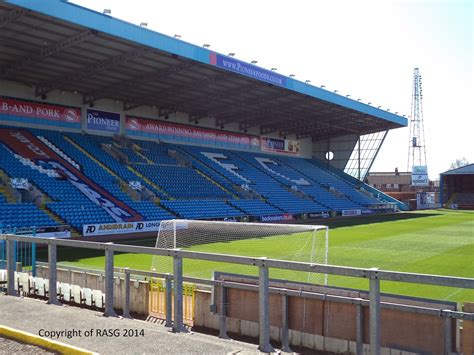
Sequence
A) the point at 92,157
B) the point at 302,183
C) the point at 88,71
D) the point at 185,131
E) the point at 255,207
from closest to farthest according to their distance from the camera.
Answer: the point at 88,71 → the point at 92,157 → the point at 255,207 → the point at 185,131 → the point at 302,183

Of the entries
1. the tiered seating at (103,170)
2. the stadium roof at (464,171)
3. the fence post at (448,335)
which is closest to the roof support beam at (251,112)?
the tiered seating at (103,170)

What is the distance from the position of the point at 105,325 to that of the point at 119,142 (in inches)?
1214

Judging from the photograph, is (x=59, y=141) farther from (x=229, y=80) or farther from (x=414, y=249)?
(x=414, y=249)

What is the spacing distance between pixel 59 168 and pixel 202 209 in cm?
965

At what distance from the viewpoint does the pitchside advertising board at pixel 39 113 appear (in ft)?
97.3

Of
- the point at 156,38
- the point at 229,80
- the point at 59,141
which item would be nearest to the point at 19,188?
the point at 59,141

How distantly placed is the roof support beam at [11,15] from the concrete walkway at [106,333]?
50.6ft

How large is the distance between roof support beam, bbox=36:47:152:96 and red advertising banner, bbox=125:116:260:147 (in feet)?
25.3

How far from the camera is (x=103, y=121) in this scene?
117 ft

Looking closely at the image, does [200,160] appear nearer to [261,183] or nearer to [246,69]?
[261,183]

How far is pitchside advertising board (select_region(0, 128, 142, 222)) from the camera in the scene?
27219 mm

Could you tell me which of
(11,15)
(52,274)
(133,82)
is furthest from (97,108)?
(52,274)

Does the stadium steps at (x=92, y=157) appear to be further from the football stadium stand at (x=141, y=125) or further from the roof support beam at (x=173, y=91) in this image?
the roof support beam at (x=173, y=91)

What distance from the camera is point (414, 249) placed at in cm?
2117
